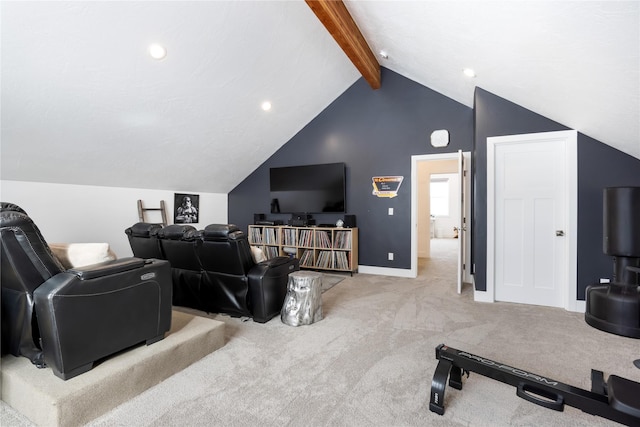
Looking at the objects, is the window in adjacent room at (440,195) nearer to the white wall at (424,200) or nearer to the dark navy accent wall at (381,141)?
the white wall at (424,200)

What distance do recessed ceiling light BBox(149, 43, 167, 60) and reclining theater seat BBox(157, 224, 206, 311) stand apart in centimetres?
170

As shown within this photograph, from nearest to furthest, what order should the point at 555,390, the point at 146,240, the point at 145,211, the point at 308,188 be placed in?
the point at 555,390 → the point at 146,240 → the point at 145,211 → the point at 308,188

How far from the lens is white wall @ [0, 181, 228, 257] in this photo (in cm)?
356

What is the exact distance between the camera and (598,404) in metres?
1.31

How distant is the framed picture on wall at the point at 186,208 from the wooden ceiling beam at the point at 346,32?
3.81 meters

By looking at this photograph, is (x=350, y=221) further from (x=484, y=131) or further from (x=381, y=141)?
(x=484, y=131)

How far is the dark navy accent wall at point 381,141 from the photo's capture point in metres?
4.62

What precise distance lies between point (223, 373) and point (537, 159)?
389cm

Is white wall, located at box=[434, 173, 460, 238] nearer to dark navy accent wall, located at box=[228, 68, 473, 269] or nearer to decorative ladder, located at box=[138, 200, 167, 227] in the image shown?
dark navy accent wall, located at box=[228, 68, 473, 269]

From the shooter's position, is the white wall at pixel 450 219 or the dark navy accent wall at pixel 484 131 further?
the white wall at pixel 450 219

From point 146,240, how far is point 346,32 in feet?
10.2

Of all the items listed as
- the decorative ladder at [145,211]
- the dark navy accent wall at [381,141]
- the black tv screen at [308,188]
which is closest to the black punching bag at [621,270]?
the dark navy accent wall at [381,141]

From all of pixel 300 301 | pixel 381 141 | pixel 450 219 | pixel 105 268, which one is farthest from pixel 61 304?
pixel 450 219

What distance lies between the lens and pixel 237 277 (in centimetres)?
277
